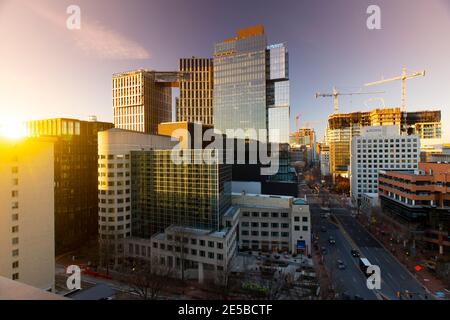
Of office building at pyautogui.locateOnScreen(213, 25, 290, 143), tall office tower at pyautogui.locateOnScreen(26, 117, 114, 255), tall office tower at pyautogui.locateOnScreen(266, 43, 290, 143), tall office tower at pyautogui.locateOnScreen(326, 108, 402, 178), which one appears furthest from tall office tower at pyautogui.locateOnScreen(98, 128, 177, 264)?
tall office tower at pyautogui.locateOnScreen(326, 108, 402, 178)

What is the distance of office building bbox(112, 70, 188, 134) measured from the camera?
44.6 m

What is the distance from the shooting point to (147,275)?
53.4 feet

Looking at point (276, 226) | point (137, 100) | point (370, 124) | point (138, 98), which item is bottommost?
point (276, 226)

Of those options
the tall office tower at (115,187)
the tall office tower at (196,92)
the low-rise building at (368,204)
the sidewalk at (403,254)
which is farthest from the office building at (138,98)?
the sidewalk at (403,254)

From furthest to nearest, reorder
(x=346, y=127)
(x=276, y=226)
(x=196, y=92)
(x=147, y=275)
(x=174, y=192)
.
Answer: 1. (x=346, y=127)
2. (x=196, y=92)
3. (x=276, y=226)
4. (x=174, y=192)
5. (x=147, y=275)

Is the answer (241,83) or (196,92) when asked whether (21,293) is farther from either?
(196,92)

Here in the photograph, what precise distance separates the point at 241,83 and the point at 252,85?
6.92 ft

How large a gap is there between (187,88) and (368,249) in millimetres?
37999

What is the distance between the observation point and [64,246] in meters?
24.1

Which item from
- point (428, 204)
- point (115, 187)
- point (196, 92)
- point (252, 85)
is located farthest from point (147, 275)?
point (196, 92)

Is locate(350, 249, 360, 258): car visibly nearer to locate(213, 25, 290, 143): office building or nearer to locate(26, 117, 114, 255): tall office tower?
locate(213, 25, 290, 143): office building

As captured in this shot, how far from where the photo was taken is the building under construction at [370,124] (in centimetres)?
6450
